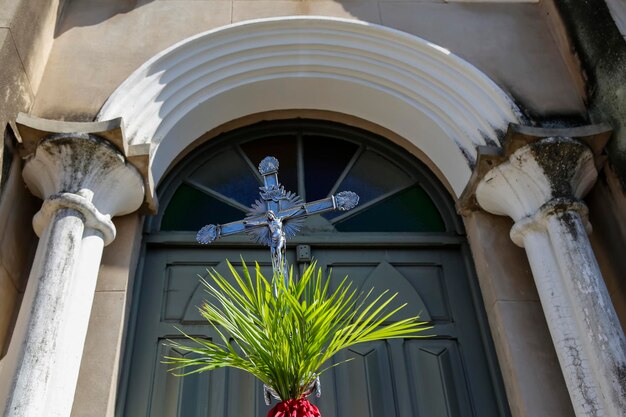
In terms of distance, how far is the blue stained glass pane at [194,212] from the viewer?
15.8ft

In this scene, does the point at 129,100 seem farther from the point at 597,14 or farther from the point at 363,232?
the point at 597,14

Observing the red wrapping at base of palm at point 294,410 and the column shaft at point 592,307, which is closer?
the red wrapping at base of palm at point 294,410

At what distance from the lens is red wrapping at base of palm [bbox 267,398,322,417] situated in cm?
263

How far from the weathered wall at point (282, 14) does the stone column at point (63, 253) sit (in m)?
0.54

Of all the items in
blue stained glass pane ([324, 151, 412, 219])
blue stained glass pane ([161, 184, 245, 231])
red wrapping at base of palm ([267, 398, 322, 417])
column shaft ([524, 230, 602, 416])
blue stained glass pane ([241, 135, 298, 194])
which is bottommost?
red wrapping at base of palm ([267, 398, 322, 417])

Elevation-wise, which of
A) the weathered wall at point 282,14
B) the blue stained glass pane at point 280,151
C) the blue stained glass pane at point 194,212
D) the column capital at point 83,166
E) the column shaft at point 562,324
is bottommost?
the column shaft at point 562,324

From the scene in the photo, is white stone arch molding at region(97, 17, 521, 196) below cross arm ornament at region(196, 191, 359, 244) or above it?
above

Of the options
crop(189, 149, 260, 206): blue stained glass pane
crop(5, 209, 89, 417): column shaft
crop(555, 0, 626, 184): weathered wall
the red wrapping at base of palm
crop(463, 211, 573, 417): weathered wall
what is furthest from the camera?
crop(189, 149, 260, 206): blue stained glass pane

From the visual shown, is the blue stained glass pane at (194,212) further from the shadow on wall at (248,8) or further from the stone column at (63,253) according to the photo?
the shadow on wall at (248,8)

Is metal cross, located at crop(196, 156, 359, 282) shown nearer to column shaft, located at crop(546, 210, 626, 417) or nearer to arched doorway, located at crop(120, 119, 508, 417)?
arched doorway, located at crop(120, 119, 508, 417)

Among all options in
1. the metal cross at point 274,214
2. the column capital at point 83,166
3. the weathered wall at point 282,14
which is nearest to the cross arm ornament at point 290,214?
the metal cross at point 274,214

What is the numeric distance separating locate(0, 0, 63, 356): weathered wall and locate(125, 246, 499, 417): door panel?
29.4 inches

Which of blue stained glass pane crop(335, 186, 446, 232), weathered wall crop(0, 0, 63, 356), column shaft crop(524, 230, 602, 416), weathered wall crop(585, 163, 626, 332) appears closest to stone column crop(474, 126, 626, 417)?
column shaft crop(524, 230, 602, 416)

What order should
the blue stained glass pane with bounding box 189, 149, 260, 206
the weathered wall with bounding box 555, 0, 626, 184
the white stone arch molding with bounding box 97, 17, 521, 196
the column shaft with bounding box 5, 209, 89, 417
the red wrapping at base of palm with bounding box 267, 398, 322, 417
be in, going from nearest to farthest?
the red wrapping at base of palm with bounding box 267, 398, 322, 417 < the column shaft with bounding box 5, 209, 89, 417 < the weathered wall with bounding box 555, 0, 626, 184 < the white stone arch molding with bounding box 97, 17, 521, 196 < the blue stained glass pane with bounding box 189, 149, 260, 206
